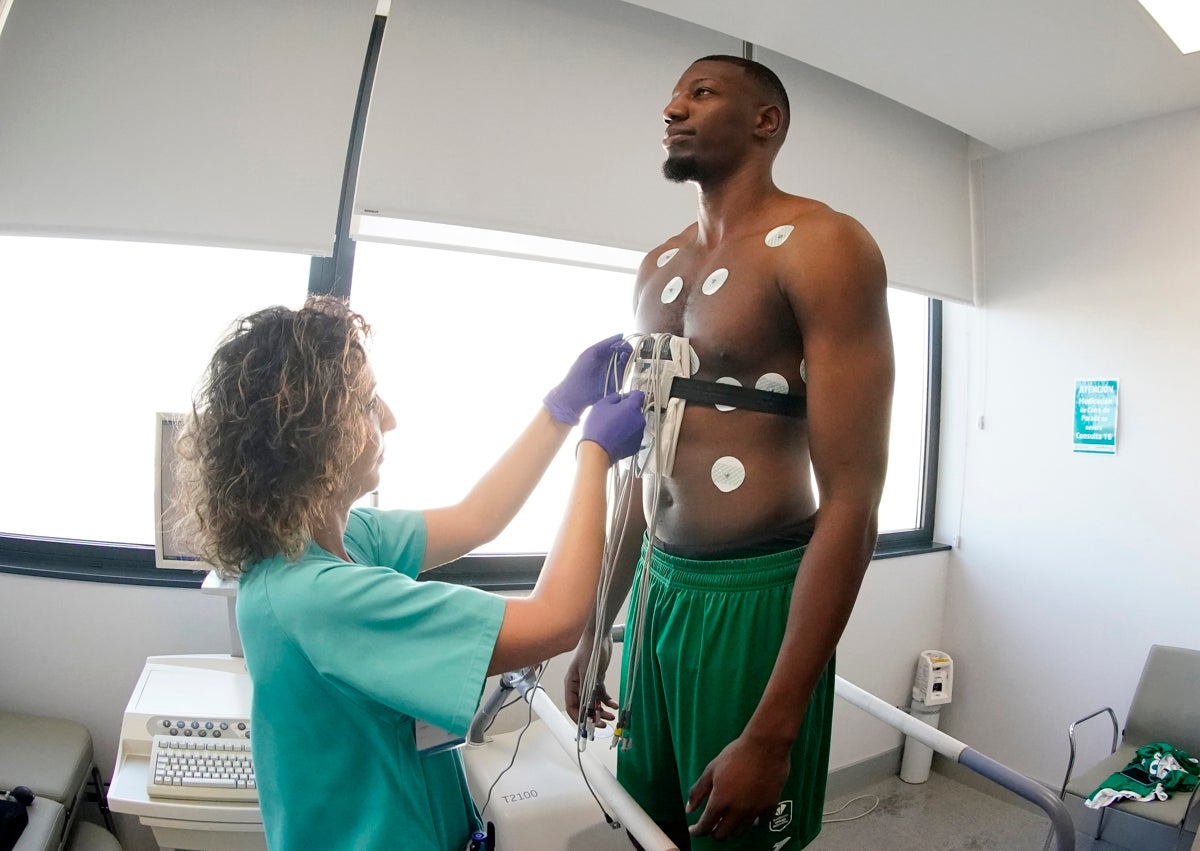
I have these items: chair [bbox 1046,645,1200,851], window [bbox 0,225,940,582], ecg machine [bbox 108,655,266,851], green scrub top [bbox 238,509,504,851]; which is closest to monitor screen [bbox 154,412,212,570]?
ecg machine [bbox 108,655,266,851]

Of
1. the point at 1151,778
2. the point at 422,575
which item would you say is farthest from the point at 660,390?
the point at 1151,778

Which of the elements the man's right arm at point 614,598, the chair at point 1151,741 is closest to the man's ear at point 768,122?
the man's right arm at point 614,598

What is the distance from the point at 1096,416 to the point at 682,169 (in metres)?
2.46

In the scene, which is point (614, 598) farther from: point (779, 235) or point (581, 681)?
point (779, 235)

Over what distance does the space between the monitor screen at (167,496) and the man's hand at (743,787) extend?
4.09 ft

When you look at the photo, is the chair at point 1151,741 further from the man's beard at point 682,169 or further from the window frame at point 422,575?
the man's beard at point 682,169

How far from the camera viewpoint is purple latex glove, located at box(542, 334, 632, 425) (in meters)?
1.10

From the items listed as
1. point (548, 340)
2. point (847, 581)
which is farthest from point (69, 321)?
point (847, 581)

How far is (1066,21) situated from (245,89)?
89.9 inches

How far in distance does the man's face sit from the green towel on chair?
2.19 meters

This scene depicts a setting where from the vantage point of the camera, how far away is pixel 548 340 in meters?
2.46

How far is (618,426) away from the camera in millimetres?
904

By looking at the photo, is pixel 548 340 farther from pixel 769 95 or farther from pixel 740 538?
pixel 740 538

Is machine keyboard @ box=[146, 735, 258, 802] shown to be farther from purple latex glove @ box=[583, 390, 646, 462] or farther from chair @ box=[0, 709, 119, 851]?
purple latex glove @ box=[583, 390, 646, 462]
